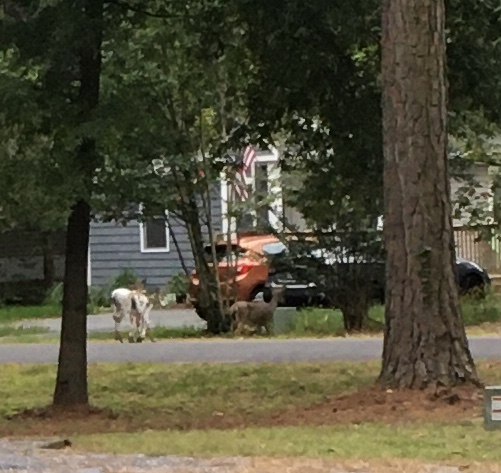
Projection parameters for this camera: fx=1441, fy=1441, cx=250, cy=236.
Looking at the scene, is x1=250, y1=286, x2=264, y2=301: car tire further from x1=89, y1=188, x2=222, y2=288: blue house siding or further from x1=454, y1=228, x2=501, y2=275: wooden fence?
x1=89, y1=188, x2=222, y2=288: blue house siding

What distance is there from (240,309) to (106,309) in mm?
10922

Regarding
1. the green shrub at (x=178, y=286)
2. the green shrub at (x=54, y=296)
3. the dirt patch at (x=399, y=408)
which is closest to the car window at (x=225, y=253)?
the green shrub at (x=178, y=286)

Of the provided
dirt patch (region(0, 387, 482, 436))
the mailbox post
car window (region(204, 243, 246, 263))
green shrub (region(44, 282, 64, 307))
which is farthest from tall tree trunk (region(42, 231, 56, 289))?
the mailbox post

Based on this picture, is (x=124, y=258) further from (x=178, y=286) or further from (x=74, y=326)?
(x=74, y=326)

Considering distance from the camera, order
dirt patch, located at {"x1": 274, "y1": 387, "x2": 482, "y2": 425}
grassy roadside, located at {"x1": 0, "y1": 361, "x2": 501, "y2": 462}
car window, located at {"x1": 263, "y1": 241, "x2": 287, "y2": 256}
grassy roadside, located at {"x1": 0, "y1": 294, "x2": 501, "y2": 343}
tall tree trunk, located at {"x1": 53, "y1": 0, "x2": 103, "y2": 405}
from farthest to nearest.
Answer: car window, located at {"x1": 263, "y1": 241, "x2": 287, "y2": 256}, grassy roadside, located at {"x1": 0, "y1": 294, "x2": 501, "y2": 343}, tall tree trunk, located at {"x1": 53, "y1": 0, "x2": 103, "y2": 405}, dirt patch, located at {"x1": 274, "y1": 387, "x2": 482, "y2": 425}, grassy roadside, located at {"x1": 0, "y1": 361, "x2": 501, "y2": 462}

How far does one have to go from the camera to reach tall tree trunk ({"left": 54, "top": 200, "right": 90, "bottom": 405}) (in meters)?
14.5

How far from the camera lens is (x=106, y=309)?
33.9 meters

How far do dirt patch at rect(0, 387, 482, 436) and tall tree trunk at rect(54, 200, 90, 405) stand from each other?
21cm

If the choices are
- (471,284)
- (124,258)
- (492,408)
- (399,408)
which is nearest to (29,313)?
(124,258)

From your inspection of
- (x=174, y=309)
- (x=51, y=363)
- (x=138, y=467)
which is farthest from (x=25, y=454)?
(x=174, y=309)

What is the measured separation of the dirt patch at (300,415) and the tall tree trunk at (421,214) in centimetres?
26

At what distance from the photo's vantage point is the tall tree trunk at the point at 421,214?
12664 mm

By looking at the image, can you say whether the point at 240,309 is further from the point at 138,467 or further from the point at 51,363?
the point at 138,467

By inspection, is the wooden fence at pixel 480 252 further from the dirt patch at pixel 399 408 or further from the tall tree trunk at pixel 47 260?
the dirt patch at pixel 399 408
